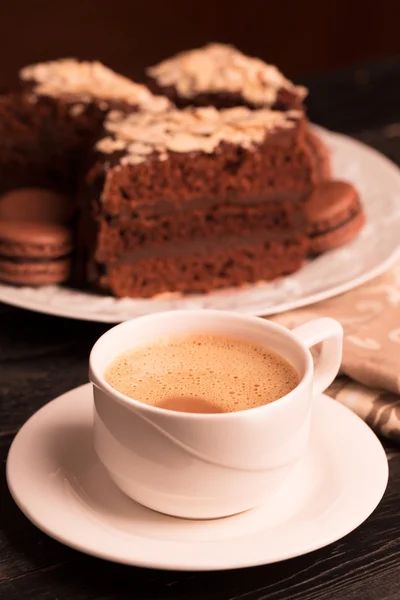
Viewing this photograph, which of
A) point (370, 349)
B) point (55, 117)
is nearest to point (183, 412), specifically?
point (370, 349)

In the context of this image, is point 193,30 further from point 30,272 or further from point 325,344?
point 325,344

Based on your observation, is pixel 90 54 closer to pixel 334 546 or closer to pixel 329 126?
pixel 329 126

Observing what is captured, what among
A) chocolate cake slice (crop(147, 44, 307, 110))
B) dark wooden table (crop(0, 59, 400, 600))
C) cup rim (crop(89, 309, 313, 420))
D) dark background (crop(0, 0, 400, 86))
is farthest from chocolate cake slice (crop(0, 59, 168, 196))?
dark background (crop(0, 0, 400, 86))

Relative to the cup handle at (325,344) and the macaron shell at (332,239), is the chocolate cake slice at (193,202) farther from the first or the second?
the cup handle at (325,344)

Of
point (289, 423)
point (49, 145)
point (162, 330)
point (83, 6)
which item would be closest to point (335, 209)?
point (49, 145)

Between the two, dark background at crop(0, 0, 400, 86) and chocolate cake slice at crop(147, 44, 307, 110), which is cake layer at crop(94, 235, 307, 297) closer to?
chocolate cake slice at crop(147, 44, 307, 110)

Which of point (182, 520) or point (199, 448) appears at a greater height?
point (199, 448)
